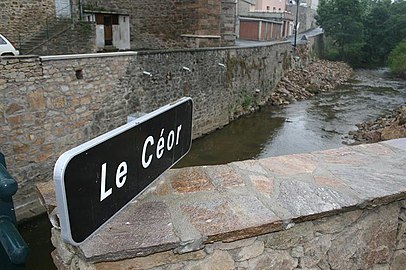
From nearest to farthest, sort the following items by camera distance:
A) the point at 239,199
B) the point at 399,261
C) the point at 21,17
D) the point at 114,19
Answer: the point at 239,199, the point at 399,261, the point at 21,17, the point at 114,19

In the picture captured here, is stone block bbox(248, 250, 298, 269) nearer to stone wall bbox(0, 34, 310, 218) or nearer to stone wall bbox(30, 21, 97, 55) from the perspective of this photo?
stone wall bbox(0, 34, 310, 218)

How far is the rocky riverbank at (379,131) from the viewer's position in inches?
433

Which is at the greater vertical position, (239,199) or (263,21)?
(263,21)

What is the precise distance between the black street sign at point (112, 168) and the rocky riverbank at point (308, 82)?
52.7ft

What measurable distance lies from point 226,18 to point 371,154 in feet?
45.6

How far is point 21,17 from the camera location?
11805 millimetres

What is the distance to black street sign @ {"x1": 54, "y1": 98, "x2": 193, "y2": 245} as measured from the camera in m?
1.00

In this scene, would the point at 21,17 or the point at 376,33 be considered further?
the point at 376,33

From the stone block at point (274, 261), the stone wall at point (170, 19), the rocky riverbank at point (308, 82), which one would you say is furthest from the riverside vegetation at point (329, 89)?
the stone block at point (274, 261)

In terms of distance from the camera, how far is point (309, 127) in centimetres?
1376

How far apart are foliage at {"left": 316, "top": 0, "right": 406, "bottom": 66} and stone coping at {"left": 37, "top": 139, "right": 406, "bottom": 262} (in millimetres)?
32429

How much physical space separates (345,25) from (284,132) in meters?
22.6

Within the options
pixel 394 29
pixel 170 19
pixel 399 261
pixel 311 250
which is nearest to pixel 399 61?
pixel 394 29

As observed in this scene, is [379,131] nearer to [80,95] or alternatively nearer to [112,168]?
[80,95]
